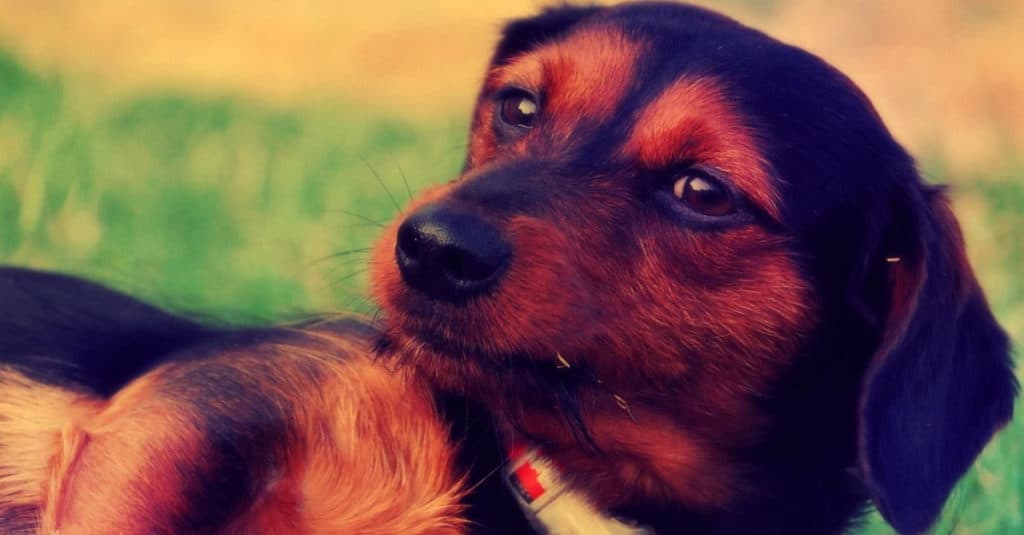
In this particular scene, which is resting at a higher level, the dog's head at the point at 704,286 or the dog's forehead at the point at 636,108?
the dog's forehead at the point at 636,108

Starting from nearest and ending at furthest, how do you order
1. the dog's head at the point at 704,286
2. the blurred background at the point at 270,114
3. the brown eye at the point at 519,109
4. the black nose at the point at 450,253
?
the black nose at the point at 450,253
the dog's head at the point at 704,286
the brown eye at the point at 519,109
the blurred background at the point at 270,114

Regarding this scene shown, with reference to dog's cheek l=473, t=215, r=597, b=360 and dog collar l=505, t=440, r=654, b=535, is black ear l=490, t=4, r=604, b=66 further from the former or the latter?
dog collar l=505, t=440, r=654, b=535

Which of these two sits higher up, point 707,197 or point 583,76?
point 583,76

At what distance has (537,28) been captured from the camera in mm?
3166

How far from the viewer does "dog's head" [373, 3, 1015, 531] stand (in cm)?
221

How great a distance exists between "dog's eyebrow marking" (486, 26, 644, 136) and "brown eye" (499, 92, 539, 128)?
38mm

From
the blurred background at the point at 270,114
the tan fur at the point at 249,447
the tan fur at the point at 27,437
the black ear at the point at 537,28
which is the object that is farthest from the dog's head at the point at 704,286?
the tan fur at the point at 27,437

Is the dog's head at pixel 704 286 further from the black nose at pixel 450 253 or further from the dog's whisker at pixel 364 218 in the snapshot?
the dog's whisker at pixel 364 218

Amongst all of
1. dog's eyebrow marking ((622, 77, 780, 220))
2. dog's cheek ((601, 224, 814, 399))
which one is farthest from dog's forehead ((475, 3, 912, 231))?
dog's cheek ((601, 224, 814, 399))

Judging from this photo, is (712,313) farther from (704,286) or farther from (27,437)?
(27,437)

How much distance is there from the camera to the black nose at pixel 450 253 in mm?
2035

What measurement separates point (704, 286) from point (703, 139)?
0.32 metres

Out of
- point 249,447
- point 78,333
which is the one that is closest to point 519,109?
point 249,447

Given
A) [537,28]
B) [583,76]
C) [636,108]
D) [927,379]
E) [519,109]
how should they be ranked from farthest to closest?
1. [537,28]
2. [519,109]
3. [583,76]
4. [636,108]
5. [927,379]
